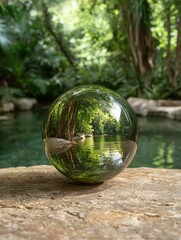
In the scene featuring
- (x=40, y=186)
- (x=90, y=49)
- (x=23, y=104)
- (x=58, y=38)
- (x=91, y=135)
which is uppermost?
(x=58, y=38)

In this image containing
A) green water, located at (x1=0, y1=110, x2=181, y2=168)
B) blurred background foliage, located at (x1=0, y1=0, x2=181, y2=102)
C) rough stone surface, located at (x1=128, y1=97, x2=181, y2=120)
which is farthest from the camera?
blurred background foliage, located at (x1=0, y1=0, x2=181, y2=102)

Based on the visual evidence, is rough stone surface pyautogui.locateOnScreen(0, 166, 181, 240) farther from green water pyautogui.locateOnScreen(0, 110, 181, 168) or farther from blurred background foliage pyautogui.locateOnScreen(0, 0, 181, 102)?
blurred background foliage pyautogui.locateOnScreen(0, 0, 181, 102)

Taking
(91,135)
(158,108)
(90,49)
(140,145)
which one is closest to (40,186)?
(91,135)

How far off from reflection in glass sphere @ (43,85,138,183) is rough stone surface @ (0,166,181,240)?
0.36ft

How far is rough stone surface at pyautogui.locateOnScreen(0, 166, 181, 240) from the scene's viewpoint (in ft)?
4.17

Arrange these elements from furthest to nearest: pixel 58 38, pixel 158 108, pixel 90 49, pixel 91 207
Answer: pixel 58 38 → pixel 90 49 → pixel 158 108 → pixel 91 207

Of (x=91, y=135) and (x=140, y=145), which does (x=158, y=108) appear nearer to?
(x=140, y=145)

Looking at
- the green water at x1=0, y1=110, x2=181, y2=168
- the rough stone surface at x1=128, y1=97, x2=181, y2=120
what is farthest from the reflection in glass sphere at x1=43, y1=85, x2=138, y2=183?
the rough stone surface at x1=128, y1=97, x2=181, y2=120

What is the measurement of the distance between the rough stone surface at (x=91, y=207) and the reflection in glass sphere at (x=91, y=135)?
A: 0.36 feet

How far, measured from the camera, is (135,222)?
137cm

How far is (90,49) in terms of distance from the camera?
633 inches

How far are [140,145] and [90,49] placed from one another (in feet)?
37.7

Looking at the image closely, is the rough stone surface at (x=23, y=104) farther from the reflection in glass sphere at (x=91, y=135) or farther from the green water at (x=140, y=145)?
→ the reflection in glass sphere at (x=91, y=135)

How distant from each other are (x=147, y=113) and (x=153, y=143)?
3869 mm
